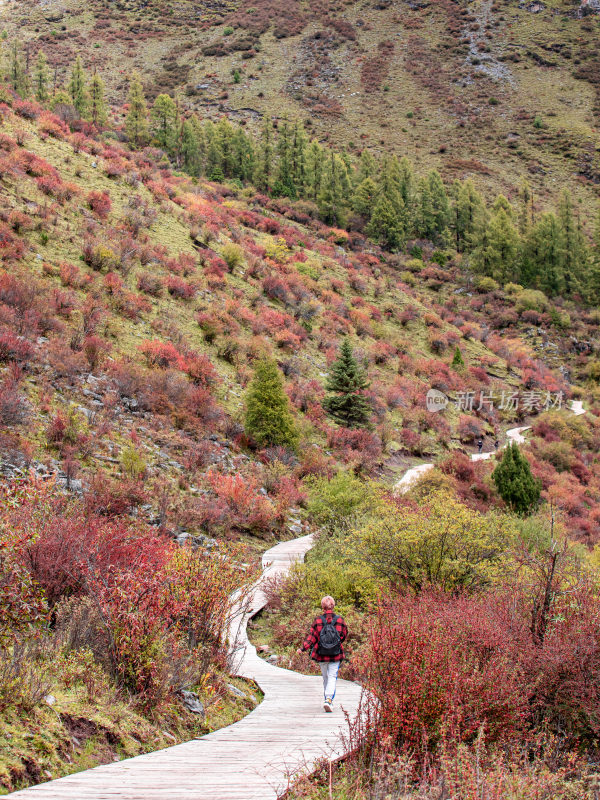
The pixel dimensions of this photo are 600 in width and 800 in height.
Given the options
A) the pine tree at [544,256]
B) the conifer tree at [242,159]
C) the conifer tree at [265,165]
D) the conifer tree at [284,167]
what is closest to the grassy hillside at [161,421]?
the conifer tree at [284,167]

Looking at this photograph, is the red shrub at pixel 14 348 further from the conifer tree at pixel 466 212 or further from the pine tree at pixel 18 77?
the conifer tree at pixel 466 212

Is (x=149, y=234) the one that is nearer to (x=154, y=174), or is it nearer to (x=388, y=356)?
(x=154, y=174)

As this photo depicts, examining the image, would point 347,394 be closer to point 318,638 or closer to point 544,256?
point 318,638

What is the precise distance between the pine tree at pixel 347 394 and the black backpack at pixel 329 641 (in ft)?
51.8

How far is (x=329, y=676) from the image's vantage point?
532 centimetres

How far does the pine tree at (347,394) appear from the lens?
21.6 m

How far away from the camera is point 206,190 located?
41.3 meters

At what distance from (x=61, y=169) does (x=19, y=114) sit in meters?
6.27

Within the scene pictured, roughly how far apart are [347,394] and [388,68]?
314 ft

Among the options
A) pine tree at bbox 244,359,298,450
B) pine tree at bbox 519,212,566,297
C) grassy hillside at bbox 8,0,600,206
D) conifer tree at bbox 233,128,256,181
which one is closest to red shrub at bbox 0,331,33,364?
pine tree at bbox 244,359,298,450

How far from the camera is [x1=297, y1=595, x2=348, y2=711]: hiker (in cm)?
531

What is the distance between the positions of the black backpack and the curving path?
847 cm

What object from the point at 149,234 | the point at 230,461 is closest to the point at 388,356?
the point at 149,234

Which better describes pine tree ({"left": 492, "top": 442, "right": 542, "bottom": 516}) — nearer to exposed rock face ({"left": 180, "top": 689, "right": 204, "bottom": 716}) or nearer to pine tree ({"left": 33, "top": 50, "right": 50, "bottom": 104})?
exposed rock face ({"left": 180, "top": 689, "right": 204, "bottom": 716})
